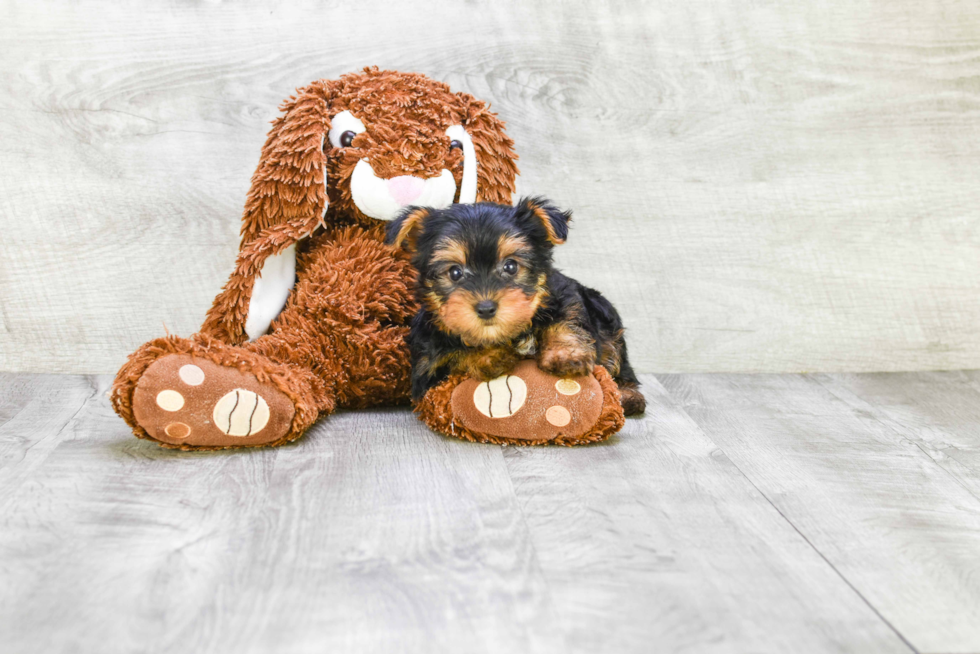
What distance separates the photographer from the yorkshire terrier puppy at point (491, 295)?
161 centimetres

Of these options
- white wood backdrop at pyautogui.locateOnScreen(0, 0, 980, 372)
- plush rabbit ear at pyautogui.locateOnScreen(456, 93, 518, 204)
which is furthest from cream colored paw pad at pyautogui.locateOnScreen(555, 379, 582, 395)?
white wood backdrop at pyautogui.locateOnScreen(0, 0, 980, 372)

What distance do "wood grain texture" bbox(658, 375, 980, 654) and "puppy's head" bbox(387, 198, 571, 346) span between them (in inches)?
23.1

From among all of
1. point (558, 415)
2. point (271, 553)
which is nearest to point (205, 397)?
point (271, 553)

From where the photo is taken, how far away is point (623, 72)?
2.56m

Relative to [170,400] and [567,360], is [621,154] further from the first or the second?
[170,400]

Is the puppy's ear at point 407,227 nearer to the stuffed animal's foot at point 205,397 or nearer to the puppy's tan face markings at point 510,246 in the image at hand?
the puppy's tan face markings at point 510,246

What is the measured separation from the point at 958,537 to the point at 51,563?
1.45 meters

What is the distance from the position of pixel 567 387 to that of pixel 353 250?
62 centimetres

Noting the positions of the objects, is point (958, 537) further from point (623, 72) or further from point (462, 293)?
point (623, 72)

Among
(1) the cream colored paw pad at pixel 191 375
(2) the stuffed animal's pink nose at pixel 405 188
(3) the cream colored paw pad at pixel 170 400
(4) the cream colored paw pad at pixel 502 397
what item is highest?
(2) the stuffed animal's pink nose at pixel 405 188

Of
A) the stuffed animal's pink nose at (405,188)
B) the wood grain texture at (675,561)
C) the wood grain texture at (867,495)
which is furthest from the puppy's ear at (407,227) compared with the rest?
the wood grain texture at (867,495)

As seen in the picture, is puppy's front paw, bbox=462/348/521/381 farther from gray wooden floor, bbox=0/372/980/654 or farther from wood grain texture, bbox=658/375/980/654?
wood grain texture, bbox=658/375/980/654

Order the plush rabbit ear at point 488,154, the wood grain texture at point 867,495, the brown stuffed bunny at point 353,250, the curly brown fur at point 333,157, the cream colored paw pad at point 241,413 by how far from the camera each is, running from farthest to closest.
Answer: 1. the plush rabbit ear at point 488,154
2. the curly brown fur at point 333,157
3. the brown stuffed bunny at point 353,250
4. the cream colored paw pad at point 241,413
5. the wood grain texture at point 867,495

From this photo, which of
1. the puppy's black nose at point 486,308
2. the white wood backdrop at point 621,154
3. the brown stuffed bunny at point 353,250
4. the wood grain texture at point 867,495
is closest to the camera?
the wood grain texture at point 867,495
